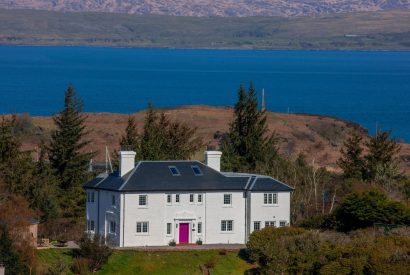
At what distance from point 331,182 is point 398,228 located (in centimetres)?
2039

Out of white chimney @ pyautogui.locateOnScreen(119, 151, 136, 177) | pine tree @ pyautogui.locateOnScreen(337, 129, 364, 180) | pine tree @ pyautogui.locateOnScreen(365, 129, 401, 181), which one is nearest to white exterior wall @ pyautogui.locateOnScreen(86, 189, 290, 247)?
white chimney @ pyautogui.locateOnScreen(119, 151, 136, 177)

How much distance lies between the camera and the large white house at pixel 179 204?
61719 millimetres

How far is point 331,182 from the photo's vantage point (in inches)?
3172

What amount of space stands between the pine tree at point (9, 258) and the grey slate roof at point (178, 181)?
8.65 m

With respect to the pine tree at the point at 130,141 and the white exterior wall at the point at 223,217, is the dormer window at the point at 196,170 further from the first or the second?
the pine tree at the point at 130,141

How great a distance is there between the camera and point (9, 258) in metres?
53.0

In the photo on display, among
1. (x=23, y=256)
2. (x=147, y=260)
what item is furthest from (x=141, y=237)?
(x=23, y=256)

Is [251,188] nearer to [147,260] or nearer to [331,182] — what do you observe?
[147,260]

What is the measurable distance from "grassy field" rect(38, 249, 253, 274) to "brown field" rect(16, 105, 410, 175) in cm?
4262

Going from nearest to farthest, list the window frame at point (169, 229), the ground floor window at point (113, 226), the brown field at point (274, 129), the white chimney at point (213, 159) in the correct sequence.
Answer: the ground floor window at point (113, 226) → the window frame at point (169, 229) → the white chimney at point (213, 159) → the brown field at point (274, 129)

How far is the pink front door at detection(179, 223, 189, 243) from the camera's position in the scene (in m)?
62.7

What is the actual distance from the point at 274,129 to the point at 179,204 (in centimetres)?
5662

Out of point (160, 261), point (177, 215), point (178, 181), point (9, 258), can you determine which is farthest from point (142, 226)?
point (9, 258)

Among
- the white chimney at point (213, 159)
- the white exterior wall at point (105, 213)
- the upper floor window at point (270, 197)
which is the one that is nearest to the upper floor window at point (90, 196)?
the white exterior wall at point (105, 213)
